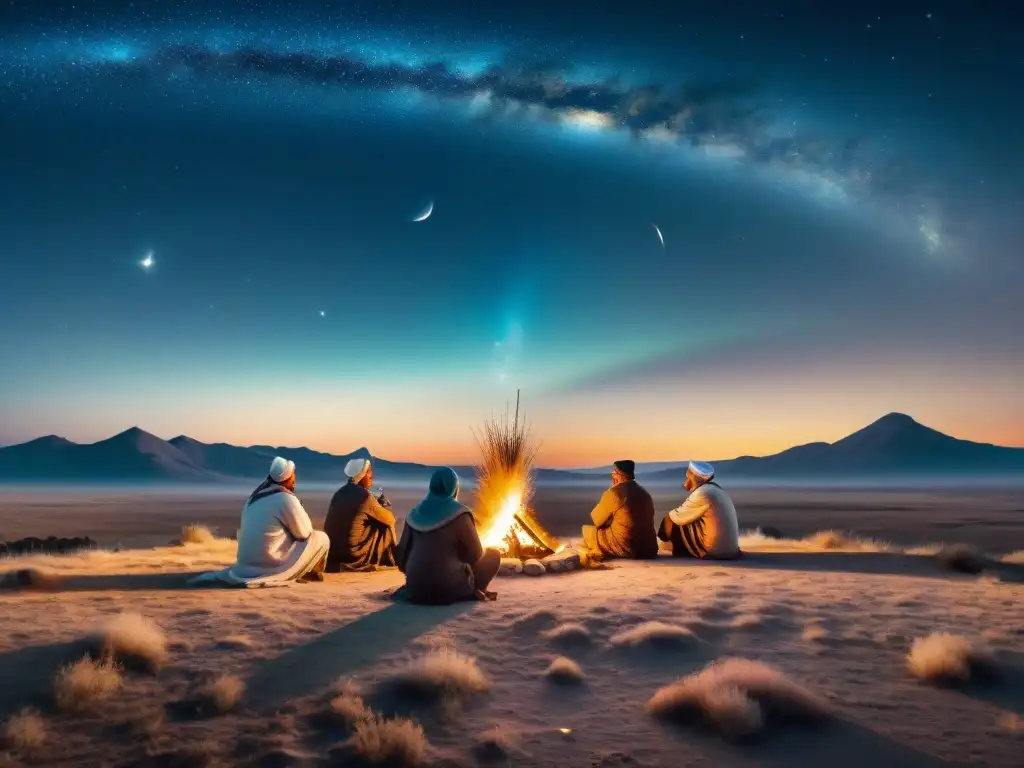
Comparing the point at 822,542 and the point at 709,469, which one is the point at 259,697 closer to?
the point at 709,469

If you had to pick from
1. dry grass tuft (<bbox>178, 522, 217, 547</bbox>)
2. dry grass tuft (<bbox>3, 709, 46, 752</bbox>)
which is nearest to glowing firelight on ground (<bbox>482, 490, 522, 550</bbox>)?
dry grass tuft (<bbox>3, 709, 46, 752</bbox>)

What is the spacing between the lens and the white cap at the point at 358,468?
10867 mm

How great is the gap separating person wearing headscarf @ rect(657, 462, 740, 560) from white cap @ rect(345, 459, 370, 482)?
15.6 feet

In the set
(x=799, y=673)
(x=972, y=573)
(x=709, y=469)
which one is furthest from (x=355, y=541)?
(x=972, y=573)

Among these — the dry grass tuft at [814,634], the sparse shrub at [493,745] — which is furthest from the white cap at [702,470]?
the sparse shrub at [493,745]

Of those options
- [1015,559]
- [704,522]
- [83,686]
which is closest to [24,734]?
[83,686]

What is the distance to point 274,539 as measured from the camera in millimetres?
9250

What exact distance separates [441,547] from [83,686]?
3.68 metres

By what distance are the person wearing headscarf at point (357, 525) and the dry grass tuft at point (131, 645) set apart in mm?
4388

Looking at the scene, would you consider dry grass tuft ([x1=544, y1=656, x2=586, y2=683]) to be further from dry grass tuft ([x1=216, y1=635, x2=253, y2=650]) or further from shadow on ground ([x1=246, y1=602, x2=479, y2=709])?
dry grass tuft ([x1=216, y1=635, x2=253, y2=650])

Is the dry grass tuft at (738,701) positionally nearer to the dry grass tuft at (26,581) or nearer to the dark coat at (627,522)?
the dark coat at (627,522)

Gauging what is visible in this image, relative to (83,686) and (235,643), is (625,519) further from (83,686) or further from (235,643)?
(83,686)

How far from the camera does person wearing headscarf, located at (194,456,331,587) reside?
29.8 ft

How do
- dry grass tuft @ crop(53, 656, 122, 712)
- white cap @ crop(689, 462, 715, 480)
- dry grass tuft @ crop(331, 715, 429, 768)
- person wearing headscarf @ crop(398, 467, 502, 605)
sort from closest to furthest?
1. dry grass tuft @ crop(331, 715, 429, 768)
2. dry grass tuft @ crop(53, 656, 122, 712)
3. person wearing headscarf @ crop(398, 467, 502, 605)
4. white cap @ crop(689, 462, 715, 480)
